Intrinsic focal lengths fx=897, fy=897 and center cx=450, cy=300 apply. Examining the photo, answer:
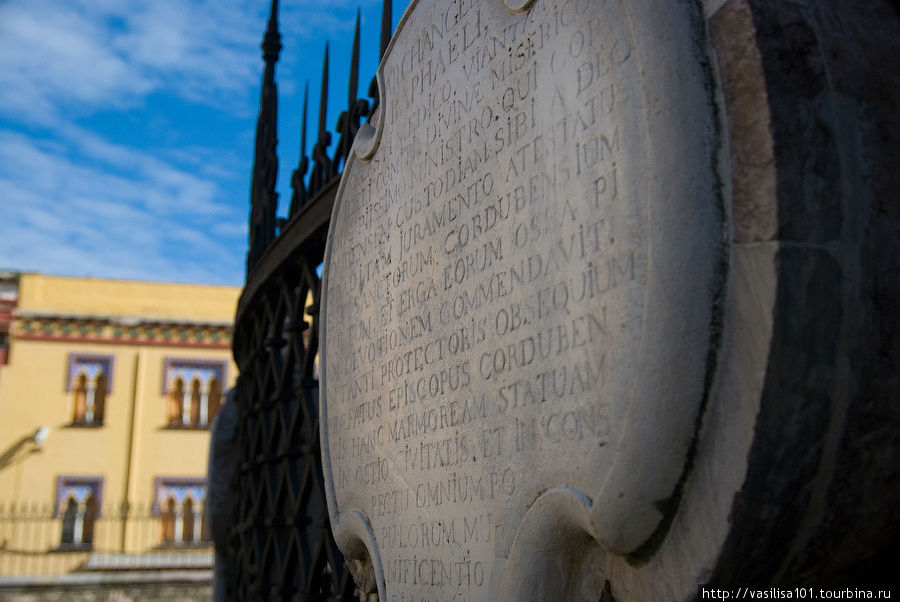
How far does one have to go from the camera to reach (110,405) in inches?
708

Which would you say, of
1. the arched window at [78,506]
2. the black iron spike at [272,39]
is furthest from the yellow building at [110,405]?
the black iron spike at [272,39]

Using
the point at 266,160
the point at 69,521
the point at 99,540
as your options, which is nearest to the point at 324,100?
the point at 266,160

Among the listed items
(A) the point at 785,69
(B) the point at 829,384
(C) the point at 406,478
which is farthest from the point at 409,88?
(B) the point at 829,384

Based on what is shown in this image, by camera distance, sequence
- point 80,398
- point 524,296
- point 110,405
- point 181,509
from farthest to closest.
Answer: point 80,398, point 110,405, point 181,509, point 524,296

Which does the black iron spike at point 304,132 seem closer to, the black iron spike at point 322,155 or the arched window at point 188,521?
the black iron spike at point 322,155

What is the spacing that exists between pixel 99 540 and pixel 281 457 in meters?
15.0

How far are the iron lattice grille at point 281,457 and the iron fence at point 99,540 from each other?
41.0 feet

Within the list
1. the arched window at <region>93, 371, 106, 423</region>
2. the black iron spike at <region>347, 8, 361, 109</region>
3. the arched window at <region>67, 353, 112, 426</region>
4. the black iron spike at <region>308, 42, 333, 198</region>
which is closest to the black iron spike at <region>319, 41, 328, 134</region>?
the black iron spike at <region>308, 42, 333, 198</region>

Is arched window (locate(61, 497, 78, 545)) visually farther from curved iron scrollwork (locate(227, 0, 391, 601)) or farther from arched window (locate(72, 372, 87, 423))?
curved iron scrollwork (locate(227, 0, 391, 601))

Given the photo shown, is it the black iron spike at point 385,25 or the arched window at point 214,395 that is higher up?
the black iron spike at point 385,25

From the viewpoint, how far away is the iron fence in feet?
51.8

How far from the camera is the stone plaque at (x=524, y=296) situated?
1.42m

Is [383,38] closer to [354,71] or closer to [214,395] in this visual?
[354,71]

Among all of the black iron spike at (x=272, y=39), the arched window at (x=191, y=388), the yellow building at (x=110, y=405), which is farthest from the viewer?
the arched window at (x=191, y=388)
